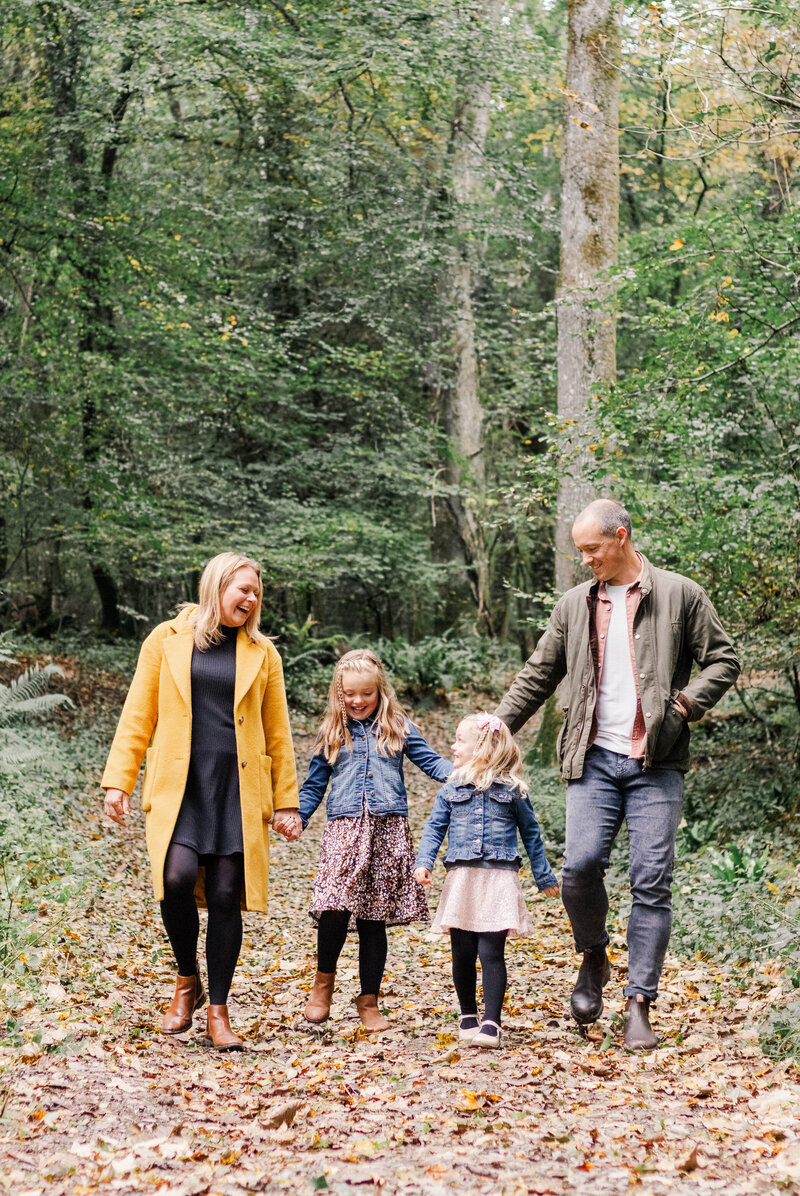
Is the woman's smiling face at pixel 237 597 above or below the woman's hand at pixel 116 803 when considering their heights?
above

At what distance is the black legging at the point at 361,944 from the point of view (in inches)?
195

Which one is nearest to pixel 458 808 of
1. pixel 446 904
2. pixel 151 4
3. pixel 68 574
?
pixel 446 904

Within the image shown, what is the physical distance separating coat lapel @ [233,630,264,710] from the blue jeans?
1.53 metres

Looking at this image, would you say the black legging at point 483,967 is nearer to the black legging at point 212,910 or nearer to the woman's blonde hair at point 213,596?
the black legging at point 212,910

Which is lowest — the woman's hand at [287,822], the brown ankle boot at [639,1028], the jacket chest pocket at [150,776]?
the brown ankle boot at [639,1028]

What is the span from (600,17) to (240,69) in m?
6.55

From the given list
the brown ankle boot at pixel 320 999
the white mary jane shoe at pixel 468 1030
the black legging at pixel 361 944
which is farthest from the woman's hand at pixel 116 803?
the white mary jane shoe at pixel 468 1030

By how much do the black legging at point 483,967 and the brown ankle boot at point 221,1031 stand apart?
39.9 inches

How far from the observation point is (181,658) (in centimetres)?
478

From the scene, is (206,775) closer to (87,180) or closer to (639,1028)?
(639,1028)

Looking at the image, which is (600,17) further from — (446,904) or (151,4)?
(446,904)

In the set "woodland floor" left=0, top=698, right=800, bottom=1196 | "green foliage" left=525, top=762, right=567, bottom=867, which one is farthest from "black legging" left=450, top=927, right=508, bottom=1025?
"green foliage" left=525, top=762, right=567, bottom=867

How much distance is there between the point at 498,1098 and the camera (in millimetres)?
3865

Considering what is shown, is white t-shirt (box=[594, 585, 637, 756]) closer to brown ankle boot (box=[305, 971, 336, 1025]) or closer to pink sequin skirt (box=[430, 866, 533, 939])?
pink sequin skirt (box=[430, 866, 533, 939])
